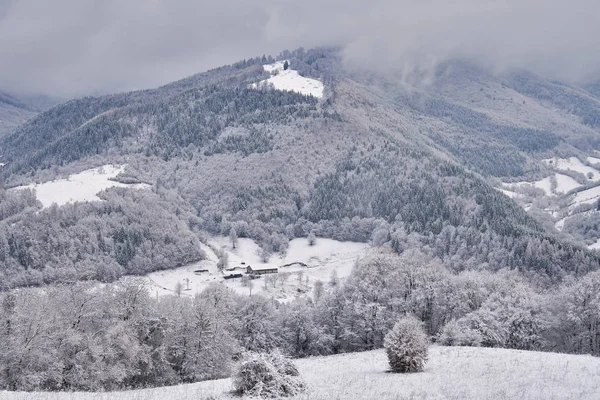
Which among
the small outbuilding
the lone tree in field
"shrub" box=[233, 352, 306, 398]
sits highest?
"shrub" box=[233, 352, 306, 398]

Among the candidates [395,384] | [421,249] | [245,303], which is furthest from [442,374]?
[421,249]

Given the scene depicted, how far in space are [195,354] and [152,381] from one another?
17.5ft

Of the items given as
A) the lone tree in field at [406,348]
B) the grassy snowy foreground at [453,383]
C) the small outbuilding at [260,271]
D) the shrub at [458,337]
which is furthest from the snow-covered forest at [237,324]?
the small outbuilding at [260,271]

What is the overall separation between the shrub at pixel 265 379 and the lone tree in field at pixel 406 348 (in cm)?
873

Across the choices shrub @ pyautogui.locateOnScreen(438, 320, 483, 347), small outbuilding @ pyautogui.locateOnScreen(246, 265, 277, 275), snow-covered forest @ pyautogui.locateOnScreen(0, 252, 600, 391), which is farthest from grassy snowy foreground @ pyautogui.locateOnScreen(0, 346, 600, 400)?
small outbuilding @ pyautogui.locateOnScreen(246, 265, 277, 275)

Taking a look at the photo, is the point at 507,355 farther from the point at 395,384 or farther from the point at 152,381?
the point at 152,381

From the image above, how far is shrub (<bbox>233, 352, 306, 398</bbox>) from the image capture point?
88.1 ft

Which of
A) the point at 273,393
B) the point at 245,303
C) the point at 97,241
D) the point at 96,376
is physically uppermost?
the point at 273,393

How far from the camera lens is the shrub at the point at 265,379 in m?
26.9

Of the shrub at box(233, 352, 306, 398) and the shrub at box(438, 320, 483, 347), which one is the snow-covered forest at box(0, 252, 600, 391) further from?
the shrub at box(233, 352, 306, 398)

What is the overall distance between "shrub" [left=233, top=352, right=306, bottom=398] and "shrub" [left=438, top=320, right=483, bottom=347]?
32.1 m

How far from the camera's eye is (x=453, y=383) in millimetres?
29000

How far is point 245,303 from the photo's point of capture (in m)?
91.8

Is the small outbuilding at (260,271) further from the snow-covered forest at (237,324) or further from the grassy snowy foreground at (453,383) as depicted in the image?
the grassy snowy foreground at (453,383)
